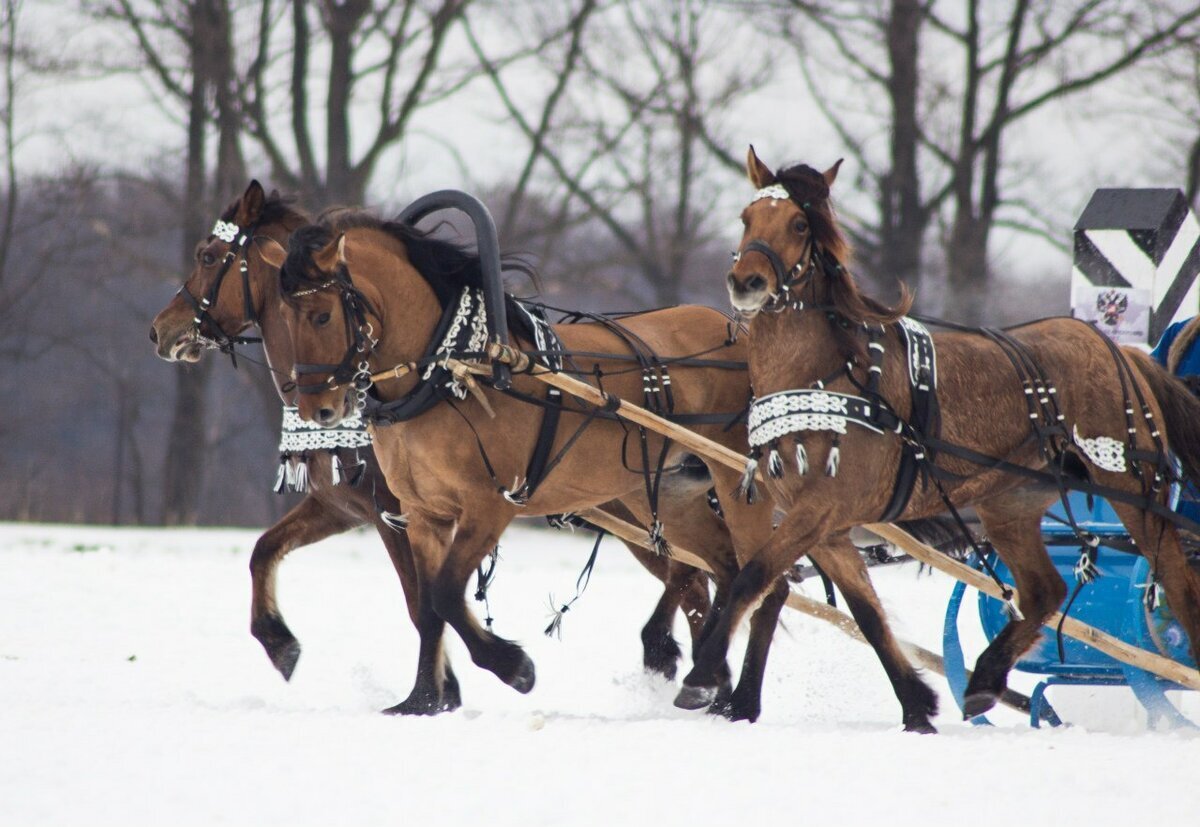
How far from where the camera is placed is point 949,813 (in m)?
4.27

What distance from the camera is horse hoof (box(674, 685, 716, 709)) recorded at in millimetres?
5918

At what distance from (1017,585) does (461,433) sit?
2305 mm

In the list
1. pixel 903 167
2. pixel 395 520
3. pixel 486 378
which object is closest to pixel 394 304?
pixel 486 378

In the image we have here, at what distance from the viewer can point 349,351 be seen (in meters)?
6.08

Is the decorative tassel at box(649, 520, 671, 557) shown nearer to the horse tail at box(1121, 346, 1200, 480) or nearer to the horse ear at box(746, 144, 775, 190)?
the horse ear at box(746, 144, 775, 190)

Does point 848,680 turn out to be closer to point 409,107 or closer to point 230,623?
point 230,623

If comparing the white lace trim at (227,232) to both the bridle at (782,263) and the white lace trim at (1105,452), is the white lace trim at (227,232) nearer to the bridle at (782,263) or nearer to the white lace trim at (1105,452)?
the bridle at (782,263)

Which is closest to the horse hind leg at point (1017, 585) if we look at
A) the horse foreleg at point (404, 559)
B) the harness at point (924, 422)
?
the harness at point (924, 422)

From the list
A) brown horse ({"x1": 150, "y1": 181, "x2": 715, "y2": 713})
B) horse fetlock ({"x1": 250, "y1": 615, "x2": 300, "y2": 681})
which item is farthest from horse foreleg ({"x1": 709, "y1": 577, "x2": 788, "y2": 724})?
horse fetlock ({"x1": 250, "y1": 615, "x2": 300, "y2": 681})

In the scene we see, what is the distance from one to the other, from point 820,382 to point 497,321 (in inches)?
53.6

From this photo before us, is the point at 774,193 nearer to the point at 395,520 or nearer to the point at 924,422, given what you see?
the point at 924,422

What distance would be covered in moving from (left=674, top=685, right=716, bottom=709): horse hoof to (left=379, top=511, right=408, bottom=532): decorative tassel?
150cm

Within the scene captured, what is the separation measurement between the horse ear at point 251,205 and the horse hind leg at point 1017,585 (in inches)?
138

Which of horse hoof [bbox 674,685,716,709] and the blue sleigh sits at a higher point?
the blue sleigh
